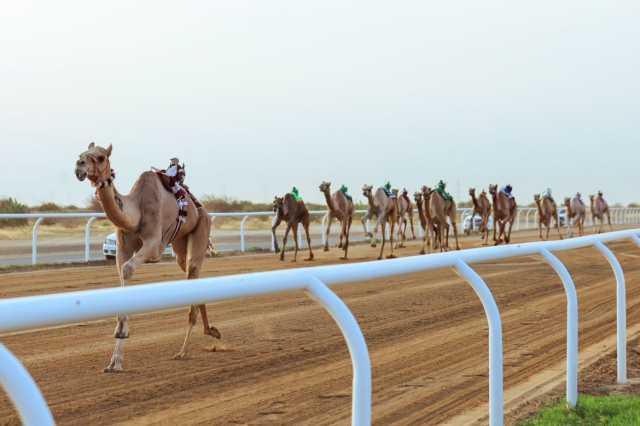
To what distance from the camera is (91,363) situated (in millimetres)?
6996

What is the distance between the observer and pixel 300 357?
7246 mm

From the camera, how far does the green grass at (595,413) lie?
17.3ft

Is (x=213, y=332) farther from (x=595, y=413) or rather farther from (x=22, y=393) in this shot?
(x=22, y=393)

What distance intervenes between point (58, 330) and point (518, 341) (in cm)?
427

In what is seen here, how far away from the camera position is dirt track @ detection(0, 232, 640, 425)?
5.44 m

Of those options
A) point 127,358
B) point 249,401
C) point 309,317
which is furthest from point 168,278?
point 249,401

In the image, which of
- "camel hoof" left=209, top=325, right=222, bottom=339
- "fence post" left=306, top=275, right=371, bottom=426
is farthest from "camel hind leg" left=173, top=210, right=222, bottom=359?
"fence post" left=306, top=275, right=371, bottom=426

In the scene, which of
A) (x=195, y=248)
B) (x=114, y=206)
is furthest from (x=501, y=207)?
(x=114, y=206)

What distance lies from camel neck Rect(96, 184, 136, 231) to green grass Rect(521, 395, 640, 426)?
11.2 ft

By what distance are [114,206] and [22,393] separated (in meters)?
5.12

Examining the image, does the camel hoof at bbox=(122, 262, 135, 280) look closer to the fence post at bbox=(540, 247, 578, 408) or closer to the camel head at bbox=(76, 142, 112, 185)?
the camel head at bbox=(76, 142, 112, 185)

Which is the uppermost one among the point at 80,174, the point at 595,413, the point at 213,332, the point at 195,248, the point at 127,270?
the point at 80,174

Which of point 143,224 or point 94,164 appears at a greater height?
point 94,164

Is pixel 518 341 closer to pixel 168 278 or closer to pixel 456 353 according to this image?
pixel 456 353
